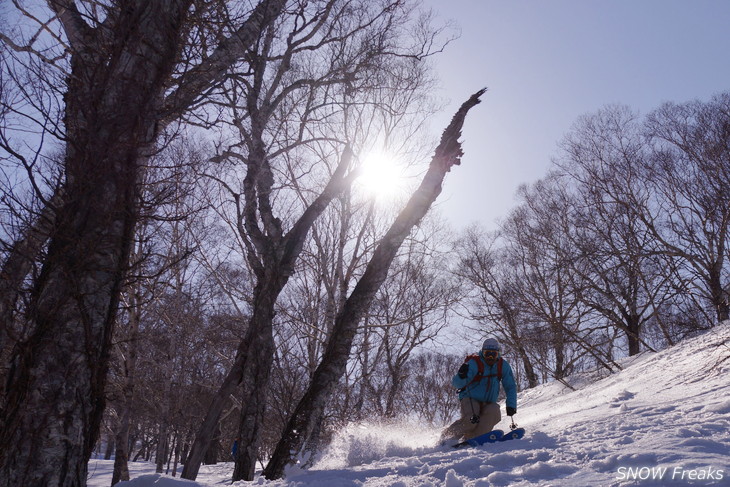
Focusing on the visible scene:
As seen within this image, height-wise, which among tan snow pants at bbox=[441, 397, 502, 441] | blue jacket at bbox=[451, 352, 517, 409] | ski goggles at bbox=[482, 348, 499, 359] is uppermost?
ski goggles at bbox=[482, 348, 499, 359]

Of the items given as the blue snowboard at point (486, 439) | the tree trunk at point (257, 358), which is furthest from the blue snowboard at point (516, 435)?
the tree trunk at point (257, 358)

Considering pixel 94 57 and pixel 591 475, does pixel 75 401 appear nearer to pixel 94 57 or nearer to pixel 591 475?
pixel 94 57

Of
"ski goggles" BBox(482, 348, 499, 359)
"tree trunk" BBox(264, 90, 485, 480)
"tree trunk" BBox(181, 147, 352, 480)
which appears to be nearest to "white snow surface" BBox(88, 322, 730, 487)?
"tree trunk" BBox(264, 90, 485, 480)

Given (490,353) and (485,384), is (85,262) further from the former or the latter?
(485,384)

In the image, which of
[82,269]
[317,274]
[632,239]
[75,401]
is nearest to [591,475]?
[75,401]

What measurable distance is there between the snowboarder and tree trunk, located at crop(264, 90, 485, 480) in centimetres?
188

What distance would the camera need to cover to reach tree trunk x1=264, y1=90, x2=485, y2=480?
17.5ft

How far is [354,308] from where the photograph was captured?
19.2 feet

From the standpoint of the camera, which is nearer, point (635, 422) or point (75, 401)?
point (75, 401)

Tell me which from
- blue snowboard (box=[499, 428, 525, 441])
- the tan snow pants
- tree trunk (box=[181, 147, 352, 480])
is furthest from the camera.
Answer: the tan snow pants

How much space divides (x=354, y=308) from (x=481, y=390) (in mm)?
2333

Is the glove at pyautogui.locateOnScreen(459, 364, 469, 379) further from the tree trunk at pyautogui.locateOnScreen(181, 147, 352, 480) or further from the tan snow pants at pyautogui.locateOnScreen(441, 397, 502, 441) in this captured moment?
the tree trunk at pyautogui.locateOnScreen(181, 147, 352, 480)

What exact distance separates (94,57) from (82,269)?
169 centimetres

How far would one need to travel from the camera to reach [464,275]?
18.8 metres
